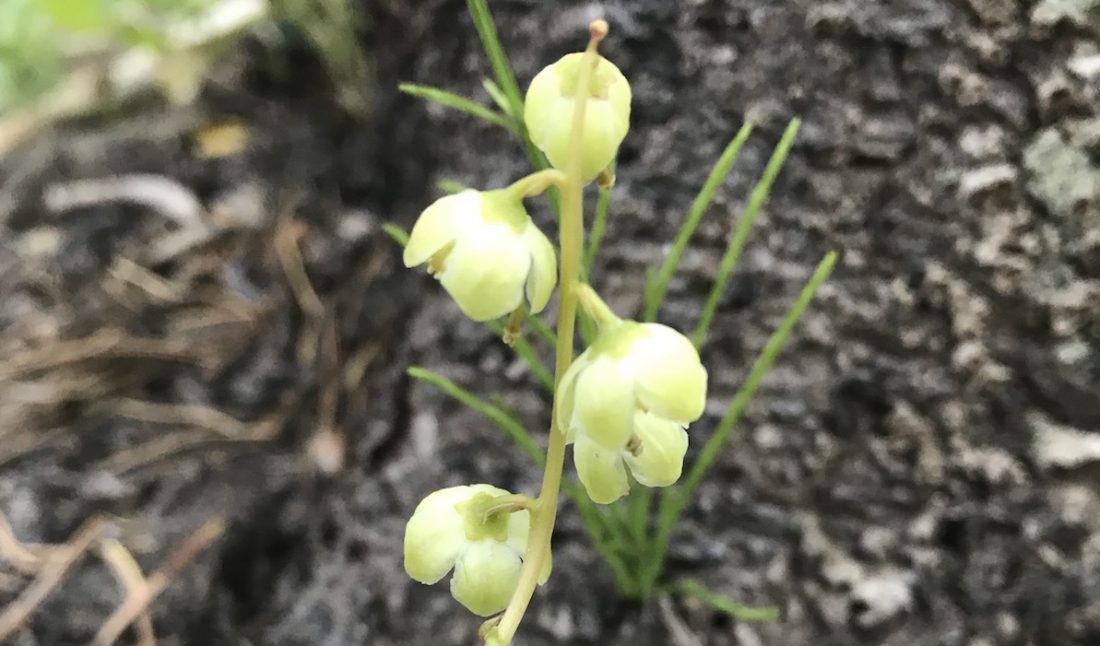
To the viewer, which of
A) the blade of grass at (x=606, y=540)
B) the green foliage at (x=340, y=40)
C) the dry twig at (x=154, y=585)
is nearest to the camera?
the blade of grass at (x=606, y=540)

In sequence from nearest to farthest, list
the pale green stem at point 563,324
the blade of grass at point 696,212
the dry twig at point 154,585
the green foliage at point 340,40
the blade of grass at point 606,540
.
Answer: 1. the pale green stem at point 563,324
2. the blade of grass at point 696,212
3. the blade of grass at point 606,540
4. the dry twig at point 154,585
5. the green foliage at point 340,40

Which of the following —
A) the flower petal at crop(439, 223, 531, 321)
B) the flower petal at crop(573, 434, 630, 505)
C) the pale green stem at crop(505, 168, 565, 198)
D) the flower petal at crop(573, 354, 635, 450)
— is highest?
the pale green stem at crop(505, 168, 565, 198)

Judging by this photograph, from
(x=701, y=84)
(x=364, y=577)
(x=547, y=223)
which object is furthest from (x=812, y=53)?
(x=364, y=577)

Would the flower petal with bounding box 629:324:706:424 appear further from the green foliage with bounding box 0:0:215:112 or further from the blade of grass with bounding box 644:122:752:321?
the green foliage with bounding box 0:0:215:112

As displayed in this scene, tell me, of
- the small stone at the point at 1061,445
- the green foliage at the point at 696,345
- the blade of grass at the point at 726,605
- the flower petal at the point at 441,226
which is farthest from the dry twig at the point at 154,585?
the small stone at the point at 1061,445

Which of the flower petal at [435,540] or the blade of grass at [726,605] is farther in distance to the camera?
the blade of grass at [726,605]

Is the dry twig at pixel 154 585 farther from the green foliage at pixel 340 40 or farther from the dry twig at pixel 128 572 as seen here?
the green foliage at pixel 340 40

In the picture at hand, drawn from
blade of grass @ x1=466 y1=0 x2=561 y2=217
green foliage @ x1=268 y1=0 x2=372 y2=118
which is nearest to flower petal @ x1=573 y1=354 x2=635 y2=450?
blade of grass @ x1=466 y1=0 x2=561 y2=217
